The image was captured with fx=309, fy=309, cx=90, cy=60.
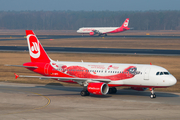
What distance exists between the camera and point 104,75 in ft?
136

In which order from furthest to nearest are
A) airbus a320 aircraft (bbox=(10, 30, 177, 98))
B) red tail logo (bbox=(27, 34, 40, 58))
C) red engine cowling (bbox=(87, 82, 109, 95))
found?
red tail logo (bbox=(27, 34, 40, 58)) → airbus a320 aircraft (bbox=(10, 30, 177, 98)) → red engine cowling (bbox=(87, 82, 109, 95))

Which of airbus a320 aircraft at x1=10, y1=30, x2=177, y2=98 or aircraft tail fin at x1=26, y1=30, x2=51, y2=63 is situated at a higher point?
aircraft tail fin at x1=26, y1=30, x2=51, y2=63

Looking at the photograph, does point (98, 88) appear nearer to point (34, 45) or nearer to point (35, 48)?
point (35, 48)

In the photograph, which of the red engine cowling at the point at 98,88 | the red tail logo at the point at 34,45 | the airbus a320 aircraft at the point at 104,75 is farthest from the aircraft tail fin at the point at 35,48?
the red engine cowling at the point at 98,88

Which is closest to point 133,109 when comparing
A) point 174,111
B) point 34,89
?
point 174,111

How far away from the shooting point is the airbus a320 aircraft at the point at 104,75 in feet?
128

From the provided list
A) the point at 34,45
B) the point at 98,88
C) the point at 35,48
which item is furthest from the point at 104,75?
the point at 34,45

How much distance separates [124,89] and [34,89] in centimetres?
1390

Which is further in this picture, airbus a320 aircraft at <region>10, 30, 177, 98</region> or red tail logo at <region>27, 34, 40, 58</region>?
red tail logo at <region>27, 34, 40, 58</region>

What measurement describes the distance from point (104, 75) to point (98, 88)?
134 inches

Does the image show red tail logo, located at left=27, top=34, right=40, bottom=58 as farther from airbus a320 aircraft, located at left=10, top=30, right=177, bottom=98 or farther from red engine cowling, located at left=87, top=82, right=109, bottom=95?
red engine cowling, located at left=87, top=82, right=109, bottom=95

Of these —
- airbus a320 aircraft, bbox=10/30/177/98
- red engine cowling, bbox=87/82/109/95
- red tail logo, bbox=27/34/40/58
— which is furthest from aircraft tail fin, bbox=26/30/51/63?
red engine cowling, bbox=87/82/109/95

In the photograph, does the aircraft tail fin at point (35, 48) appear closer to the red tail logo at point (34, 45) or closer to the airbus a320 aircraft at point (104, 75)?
the red tail logo at point (34, 45)

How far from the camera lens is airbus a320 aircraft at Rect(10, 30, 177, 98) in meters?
38.9
